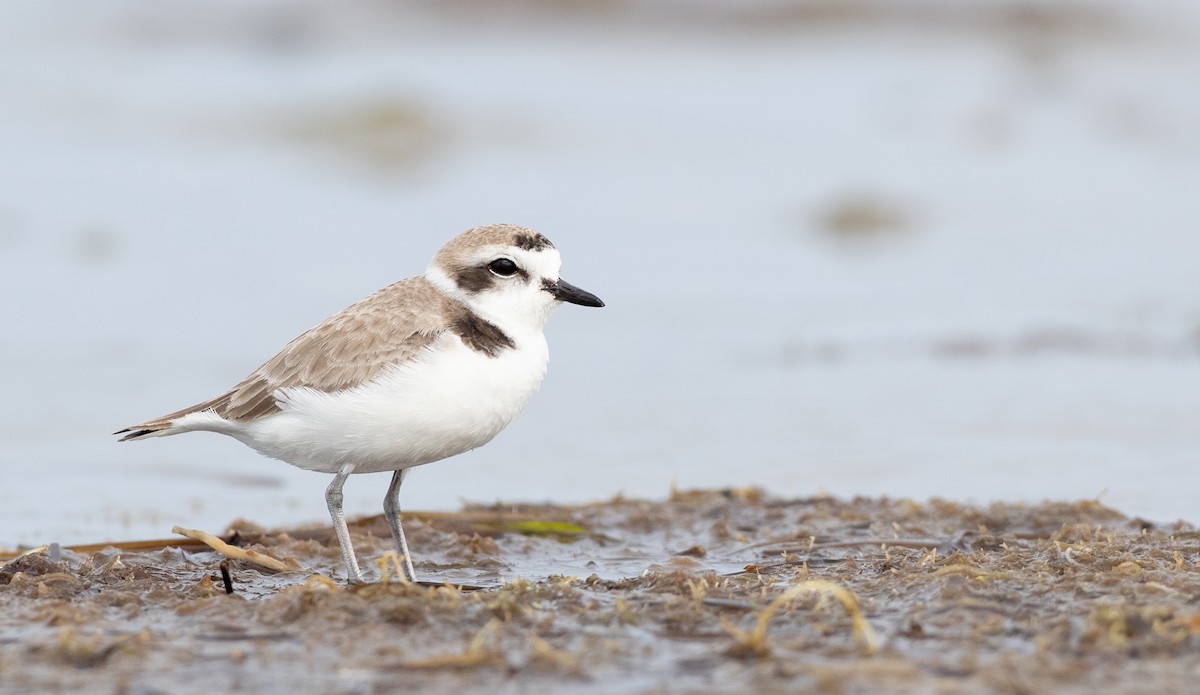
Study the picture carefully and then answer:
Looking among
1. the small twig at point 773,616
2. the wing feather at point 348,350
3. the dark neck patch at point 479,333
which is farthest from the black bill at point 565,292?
the small twig at point 773,616

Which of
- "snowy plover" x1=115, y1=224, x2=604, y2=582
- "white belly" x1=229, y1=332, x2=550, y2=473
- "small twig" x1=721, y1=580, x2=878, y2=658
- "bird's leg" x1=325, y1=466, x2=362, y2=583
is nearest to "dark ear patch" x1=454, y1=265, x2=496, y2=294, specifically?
"snowy plover" x1=115, y1=224, x2=604, y2=582

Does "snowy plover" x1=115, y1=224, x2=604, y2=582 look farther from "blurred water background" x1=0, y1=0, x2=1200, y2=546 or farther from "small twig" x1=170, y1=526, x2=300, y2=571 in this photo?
"blurred water background" x1=0, y1=0, x2=1200, y2=546

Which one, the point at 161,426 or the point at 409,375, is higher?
the point at 409,375

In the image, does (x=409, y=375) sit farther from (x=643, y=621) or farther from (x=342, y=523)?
(x=643, y=621)

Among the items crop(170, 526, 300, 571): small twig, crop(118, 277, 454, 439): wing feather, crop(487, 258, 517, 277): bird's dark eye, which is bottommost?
crop(170, 526, 300, 571): small twig

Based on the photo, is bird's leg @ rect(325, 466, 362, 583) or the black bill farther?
the black bill

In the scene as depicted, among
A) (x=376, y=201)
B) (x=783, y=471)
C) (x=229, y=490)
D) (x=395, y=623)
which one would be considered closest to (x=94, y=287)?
(x=376, y=201)

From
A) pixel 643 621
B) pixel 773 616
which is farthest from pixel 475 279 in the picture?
pixel 773 616

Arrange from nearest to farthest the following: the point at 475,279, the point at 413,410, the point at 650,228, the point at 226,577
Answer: the point at 226,577 < the point at 413,410 < the point at 475,279 < the point at 650,228

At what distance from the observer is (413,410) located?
554 centimetres

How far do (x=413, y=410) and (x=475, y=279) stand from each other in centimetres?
68

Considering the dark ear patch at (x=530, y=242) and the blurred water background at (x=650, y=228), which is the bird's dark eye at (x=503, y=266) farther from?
the blurred water background at (x=650, y=228)

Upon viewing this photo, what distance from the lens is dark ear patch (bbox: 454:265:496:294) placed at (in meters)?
5.96

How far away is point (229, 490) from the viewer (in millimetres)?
8188
